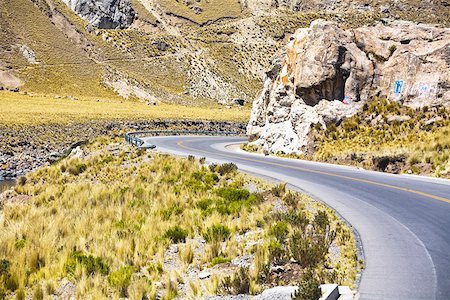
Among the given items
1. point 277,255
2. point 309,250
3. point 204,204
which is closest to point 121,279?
point 277,255

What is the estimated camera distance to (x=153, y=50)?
116m

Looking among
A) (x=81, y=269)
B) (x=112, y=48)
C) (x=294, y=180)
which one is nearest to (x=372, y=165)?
(x=294, y=180)

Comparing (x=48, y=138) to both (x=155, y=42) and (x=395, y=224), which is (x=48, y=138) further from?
(x=155, y=42)

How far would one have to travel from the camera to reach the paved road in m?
6.11

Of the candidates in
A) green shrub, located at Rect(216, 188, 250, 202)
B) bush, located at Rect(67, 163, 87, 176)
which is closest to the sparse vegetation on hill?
green shrub, located at Rect(216, 188, 250, 202)

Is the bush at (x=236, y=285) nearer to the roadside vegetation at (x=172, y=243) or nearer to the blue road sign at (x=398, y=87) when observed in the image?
the roadside vegetation at (x=172, y=243)

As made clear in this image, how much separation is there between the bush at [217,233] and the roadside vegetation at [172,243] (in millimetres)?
30

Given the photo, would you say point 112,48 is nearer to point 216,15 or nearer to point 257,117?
point 216,15

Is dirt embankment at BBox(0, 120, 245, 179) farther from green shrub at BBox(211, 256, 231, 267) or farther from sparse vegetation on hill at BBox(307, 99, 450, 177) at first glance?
green shrub at BBox(211, 256, 231, 267)

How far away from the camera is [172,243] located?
32.8ft

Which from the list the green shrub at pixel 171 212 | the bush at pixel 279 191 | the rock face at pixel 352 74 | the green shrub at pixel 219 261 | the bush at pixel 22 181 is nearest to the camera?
the green shrub at pixel 219 261

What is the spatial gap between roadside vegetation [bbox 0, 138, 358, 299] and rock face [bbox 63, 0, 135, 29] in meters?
124

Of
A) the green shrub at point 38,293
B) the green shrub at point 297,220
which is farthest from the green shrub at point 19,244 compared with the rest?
the green shrub at point 297,220

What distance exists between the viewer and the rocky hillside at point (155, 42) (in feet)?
308
